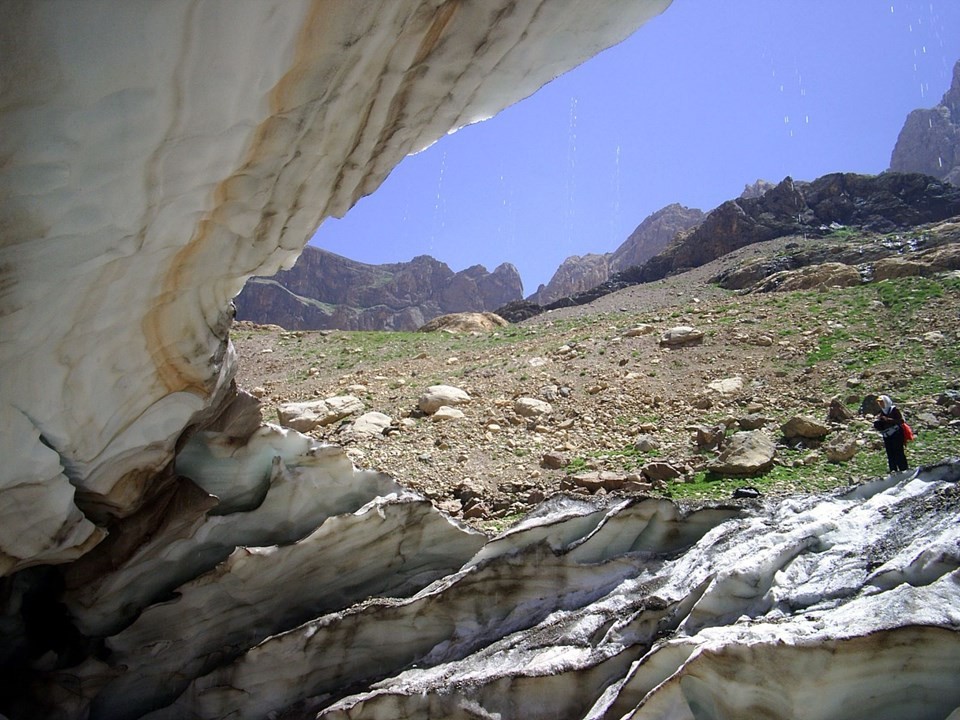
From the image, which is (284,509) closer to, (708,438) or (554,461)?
(554,461)

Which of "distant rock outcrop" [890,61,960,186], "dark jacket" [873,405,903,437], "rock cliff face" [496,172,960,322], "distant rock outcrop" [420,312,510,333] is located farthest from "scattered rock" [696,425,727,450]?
"distant rock outcrop" [890,61,960,186]

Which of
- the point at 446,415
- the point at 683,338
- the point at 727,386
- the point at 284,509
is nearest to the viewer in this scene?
the point at 284,509

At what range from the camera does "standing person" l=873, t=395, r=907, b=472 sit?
7.73 m

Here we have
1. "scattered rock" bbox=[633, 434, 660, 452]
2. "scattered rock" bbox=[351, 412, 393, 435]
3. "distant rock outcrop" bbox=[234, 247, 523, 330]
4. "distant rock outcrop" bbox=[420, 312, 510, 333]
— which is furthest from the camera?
"distant rock outcrop" bbox=[234, 247, 523, 330]

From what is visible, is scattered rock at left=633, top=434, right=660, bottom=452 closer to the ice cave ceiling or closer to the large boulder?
the large boulder

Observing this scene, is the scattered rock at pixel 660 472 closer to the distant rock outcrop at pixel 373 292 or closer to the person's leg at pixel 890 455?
the person's leg at pixel 890 455

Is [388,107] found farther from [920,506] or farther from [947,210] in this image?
[947,210]

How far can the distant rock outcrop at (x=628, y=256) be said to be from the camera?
13725 centimetres

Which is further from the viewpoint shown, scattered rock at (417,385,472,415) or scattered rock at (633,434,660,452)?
scattered rock at (417,385,472,415)

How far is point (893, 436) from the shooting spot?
304 inches

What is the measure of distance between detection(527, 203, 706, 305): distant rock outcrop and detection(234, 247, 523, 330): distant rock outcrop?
913 centimetres

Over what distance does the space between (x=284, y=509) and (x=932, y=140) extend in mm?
134611

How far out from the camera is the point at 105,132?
2619mm

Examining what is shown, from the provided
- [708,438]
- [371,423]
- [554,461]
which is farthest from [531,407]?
[708,438]
